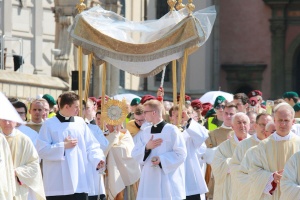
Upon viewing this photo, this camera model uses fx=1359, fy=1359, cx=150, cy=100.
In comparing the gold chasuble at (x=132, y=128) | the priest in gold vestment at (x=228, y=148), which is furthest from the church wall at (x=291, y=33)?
the priest in gold vestment at (x=228, y=148)

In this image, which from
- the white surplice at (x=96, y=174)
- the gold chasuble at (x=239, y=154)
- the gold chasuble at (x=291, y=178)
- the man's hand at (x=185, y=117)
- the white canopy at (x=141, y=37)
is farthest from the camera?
the man's hand at (x=185, y=117)

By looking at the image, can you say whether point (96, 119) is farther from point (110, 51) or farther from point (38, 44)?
point (38, 44)

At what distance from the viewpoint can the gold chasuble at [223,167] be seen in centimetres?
1648

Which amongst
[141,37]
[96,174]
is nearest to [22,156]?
[96,174]

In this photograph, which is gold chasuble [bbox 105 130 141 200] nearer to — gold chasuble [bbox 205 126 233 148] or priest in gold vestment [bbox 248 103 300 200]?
gold chasuble [bbox 205 126 233 148]

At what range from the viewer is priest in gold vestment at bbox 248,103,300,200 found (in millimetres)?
14070

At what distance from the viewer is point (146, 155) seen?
625 inches

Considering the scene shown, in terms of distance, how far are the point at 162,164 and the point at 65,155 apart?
119cm

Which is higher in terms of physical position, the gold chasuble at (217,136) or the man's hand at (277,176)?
the gold chasuble at (217,136)

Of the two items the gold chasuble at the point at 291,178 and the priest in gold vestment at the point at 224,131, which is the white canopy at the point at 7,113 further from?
the priest in gold vestment at the point at 224,131

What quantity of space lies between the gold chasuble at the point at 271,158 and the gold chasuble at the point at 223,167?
1.86 metres

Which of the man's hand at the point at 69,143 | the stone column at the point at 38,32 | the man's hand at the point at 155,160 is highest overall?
the stone column at the point at 38,32

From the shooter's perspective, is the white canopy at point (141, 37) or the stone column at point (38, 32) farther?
the stone column at point (38, 32)

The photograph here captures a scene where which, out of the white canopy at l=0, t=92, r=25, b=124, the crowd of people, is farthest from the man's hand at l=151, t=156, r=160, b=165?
the white canopy at l=0, t=92, r=25, b=124
